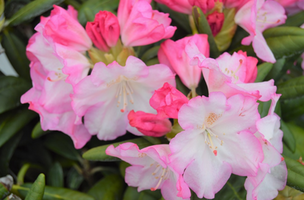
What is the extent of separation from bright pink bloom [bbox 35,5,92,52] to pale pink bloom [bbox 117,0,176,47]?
98mm

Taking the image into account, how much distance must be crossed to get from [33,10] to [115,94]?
14.0 inches

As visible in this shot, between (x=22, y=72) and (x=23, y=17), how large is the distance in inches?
7.5

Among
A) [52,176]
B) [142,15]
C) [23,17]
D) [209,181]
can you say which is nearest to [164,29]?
[142,15]

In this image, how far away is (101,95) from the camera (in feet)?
2.34

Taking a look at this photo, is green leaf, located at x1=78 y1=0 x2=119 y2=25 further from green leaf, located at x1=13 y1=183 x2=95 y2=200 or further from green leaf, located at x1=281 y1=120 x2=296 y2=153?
green leaf, located at x1=281 y1=120 x2=296 y2=153

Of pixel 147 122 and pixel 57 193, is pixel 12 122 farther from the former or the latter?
pixel 147 122

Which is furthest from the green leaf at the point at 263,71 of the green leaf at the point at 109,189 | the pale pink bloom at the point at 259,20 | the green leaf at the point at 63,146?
the green leaf at the point at 63,146

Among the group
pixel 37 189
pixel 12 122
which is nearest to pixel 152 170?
pixel 37 189

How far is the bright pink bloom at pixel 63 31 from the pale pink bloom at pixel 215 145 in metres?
0.33

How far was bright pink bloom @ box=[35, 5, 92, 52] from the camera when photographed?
66 cm

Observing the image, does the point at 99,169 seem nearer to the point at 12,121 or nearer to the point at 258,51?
the point at 12,121

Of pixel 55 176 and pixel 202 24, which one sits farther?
pixel 55 176

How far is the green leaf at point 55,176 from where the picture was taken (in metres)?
0.93

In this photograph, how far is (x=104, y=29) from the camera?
67 centimetres
